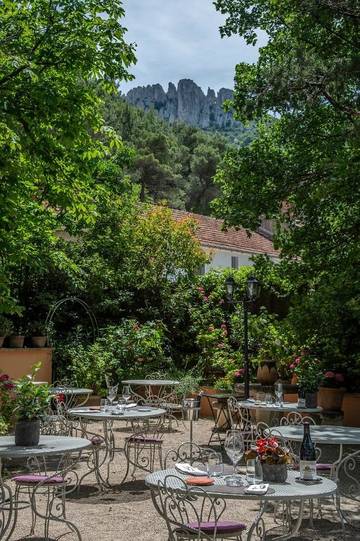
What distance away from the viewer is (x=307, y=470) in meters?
4.54

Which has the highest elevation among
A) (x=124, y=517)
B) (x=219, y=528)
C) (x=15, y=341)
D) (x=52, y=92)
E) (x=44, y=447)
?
(x=52, y=92)

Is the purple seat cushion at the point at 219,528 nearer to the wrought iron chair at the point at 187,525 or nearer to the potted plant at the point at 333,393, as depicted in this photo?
the wrought iron chair at the point at 187,525

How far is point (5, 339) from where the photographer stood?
14039mm

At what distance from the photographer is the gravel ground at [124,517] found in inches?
228

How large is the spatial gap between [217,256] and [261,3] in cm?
1601

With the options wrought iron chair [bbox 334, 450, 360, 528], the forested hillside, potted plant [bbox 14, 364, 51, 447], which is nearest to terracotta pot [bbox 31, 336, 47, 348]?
wrought iron chair [bbox 334, 450, 360, 528]

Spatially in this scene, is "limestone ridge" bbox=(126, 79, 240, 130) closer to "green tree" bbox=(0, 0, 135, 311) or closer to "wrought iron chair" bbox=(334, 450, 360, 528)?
"green tree" bbox=(0, 0, 135, 311)

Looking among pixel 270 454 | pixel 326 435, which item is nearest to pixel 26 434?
pixel 270 454

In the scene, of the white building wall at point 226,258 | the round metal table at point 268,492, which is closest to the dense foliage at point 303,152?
the round metal table at point 268,492

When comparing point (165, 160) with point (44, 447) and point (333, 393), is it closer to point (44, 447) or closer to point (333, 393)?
point (333, 393)

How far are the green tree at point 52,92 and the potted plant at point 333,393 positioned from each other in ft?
19.0

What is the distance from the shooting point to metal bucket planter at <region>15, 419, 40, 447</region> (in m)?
5.84

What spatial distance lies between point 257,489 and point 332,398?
8734mm

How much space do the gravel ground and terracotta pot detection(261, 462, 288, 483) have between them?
1659mm
